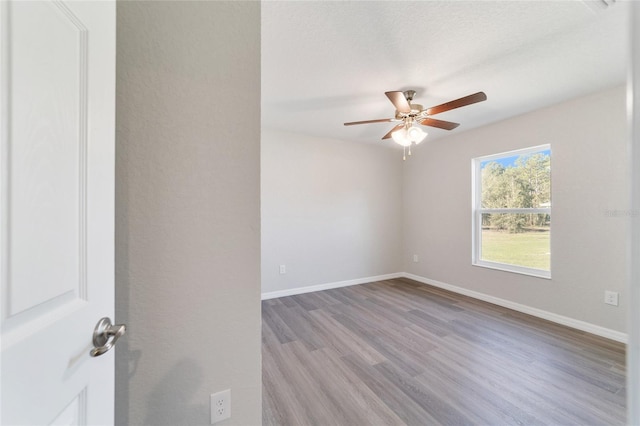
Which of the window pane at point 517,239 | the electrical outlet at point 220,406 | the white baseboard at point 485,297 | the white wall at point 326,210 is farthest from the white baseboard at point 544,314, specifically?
the electrical outlet at point 220,406

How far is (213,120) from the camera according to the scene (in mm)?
911

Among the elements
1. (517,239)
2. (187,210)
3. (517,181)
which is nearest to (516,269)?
(517,239)

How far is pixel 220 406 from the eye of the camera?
0.94 m

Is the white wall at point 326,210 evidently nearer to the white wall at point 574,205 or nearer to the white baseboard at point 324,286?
the white baseboard at point 324,286

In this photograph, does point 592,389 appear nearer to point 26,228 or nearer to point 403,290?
point 403,290

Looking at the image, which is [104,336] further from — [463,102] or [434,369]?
[463,102]

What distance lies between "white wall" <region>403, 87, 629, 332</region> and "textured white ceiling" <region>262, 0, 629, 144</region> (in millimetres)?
265

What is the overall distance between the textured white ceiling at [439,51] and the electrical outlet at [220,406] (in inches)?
77.8

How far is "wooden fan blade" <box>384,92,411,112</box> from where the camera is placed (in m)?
1.91

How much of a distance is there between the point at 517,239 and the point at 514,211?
0.37 m

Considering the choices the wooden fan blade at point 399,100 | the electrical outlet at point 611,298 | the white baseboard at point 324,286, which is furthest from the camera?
the white baseboard at point 324,286

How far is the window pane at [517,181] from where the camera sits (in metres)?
2.82

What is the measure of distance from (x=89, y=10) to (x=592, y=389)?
3.12 m

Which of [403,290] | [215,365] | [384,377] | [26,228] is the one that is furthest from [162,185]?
[403,290]
